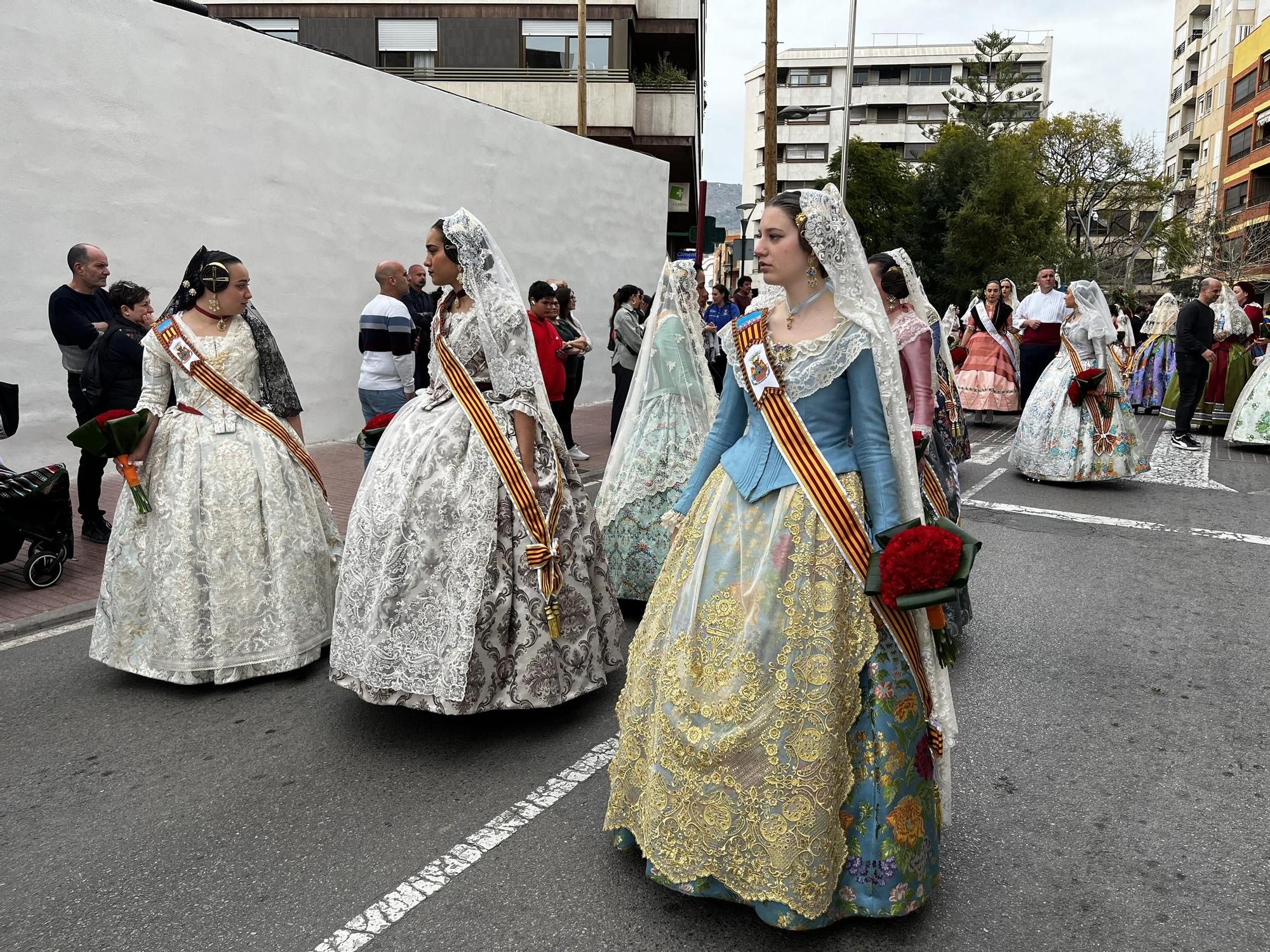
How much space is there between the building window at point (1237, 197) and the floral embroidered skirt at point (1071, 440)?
52402 millimetres

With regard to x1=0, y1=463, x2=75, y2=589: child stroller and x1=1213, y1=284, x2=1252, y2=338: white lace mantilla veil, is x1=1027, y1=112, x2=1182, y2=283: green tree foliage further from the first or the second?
x1=0, y1=463, x2=75, y2=589: child stroller

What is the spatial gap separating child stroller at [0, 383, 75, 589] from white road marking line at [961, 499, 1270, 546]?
6789 mm

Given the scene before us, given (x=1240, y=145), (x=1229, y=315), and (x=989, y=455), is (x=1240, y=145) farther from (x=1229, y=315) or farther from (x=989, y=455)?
(x=989, y=455)

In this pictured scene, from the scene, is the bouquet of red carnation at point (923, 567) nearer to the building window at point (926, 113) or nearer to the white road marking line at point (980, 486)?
the white road marking line at point (980, 486)

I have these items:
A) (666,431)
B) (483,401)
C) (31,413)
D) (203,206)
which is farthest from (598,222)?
(483,401)

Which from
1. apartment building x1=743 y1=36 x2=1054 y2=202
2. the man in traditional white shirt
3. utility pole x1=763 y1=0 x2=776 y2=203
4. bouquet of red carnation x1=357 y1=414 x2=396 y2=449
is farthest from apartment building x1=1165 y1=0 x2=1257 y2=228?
bouquet of red carnation x1=357 y1=414 x2=396 y2=449

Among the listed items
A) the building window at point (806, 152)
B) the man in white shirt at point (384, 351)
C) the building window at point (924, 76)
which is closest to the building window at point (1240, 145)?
the building window at point (924, 76)

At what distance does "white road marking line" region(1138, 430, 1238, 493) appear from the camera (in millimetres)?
9781

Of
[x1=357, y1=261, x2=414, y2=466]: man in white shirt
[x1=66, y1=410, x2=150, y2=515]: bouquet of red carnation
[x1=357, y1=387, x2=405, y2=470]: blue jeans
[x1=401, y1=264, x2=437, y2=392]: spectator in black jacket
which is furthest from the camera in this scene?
[x1=401, y1=264, x2=437, y2=392]: spectator in black jacket

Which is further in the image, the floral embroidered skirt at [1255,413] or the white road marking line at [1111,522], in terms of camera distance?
the floral embroidered skirt at [1255,413]

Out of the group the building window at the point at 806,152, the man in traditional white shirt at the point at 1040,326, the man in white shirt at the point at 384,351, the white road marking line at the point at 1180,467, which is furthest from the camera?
the building window at the point at 806,152

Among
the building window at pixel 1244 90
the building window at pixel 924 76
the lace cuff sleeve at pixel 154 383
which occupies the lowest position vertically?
the lace cuff sleeve at pixel 154 383

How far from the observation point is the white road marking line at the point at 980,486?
29.8ft

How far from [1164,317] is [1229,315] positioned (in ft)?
7.57
